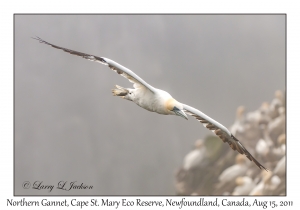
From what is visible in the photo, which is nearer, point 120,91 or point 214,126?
point 120,91

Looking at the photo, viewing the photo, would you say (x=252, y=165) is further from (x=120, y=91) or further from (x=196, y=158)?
(x=120, y=91)

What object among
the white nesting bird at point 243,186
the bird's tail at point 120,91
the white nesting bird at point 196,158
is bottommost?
the white nesting bird at point 243,186

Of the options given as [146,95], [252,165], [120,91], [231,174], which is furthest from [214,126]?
[252,165]

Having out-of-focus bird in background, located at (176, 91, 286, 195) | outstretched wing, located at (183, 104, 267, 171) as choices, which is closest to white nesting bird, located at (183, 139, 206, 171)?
out-of-focus bird in background, located at (176, 91, 286, 195)

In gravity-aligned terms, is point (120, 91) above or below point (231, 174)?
above

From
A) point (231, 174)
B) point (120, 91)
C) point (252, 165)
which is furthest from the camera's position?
point (252, 165)

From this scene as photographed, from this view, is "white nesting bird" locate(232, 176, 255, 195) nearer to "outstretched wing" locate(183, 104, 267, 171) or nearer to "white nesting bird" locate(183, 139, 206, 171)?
"white nesting bird" locate(183, 139, 206, 171)

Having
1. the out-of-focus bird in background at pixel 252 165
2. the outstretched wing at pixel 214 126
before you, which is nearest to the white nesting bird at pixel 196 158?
the out-of-focus bird in background at pixel 252 165

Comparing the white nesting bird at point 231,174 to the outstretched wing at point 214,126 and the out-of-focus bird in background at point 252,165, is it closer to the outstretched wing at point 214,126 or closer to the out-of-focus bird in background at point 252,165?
the out-of-focus bird in background at point 252,165
